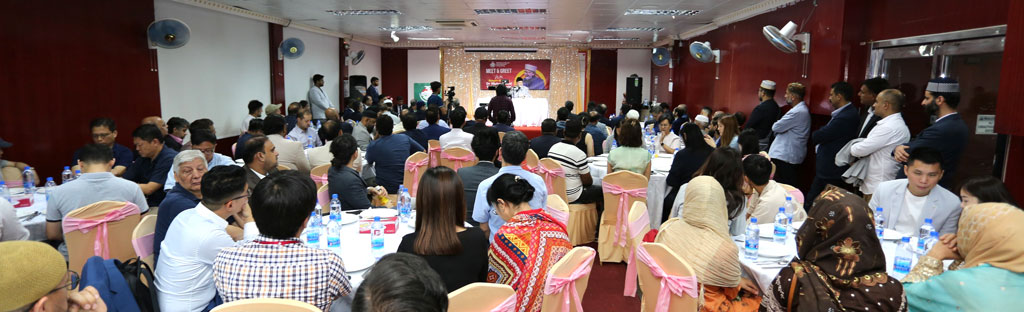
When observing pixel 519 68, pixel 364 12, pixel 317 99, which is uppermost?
pixel 364 12

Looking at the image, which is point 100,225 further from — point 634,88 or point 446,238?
point 634,88

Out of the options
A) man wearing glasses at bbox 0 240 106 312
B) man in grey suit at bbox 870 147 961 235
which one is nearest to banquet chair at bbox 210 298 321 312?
man wearing glasses at bbox 0 240 106 312

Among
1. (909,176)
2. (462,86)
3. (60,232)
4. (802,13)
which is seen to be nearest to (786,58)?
(802,13)

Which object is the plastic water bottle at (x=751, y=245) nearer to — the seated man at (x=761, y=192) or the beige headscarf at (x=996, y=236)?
the seated man at (x=761, y=192)

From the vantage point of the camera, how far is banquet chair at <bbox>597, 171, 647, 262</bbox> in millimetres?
4809

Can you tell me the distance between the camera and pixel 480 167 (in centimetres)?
395

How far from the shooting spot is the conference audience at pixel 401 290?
4.37ft

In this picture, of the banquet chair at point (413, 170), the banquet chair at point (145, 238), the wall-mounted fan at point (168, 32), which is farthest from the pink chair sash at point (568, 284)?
the wall-mounted fan at point (168, 32)

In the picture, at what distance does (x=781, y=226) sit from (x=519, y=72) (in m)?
14.6

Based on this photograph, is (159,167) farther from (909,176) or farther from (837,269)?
(909,176)

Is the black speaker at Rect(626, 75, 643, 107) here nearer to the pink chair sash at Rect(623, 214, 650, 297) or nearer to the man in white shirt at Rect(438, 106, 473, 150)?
the man in white shirt at Rect(438, 106, 473, 150)

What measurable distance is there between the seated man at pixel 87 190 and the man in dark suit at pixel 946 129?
5.43 meters

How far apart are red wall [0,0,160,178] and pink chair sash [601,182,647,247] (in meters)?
5.94

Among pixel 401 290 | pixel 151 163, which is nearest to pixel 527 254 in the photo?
pixel 401 290
